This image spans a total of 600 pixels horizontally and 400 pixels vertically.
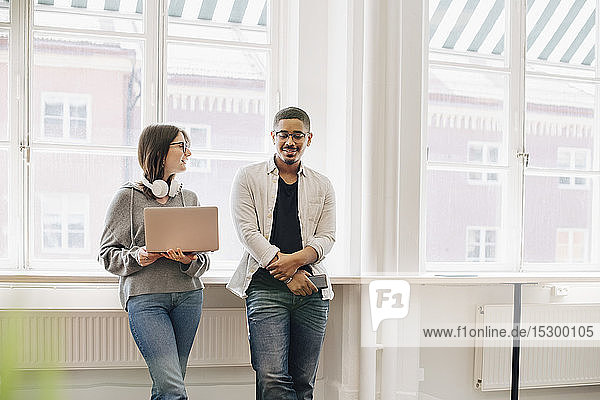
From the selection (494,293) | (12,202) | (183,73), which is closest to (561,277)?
(494,293)

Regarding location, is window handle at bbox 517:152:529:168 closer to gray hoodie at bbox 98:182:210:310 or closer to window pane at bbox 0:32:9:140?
gray hoodie at bbox 98:182:210:310

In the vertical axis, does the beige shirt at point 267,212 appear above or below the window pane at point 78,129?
below

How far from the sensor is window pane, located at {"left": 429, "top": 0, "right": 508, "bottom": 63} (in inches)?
151

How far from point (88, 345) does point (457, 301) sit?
178cm

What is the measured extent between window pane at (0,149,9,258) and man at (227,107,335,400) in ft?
3.96

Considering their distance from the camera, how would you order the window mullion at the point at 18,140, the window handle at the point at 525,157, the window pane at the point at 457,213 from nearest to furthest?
the window mullion at the point at 18,140, the window pane at the point at 457,213, the window handle at the point at 525,157

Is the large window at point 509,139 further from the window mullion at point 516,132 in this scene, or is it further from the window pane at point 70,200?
the window pane at point 70,200

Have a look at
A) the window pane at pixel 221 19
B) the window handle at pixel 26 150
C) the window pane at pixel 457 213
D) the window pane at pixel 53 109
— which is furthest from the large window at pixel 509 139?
the window handle at pixel 26 150

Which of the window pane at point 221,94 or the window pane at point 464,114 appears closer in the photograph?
the window pane at point 221,94

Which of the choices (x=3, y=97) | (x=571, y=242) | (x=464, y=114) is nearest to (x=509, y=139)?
(x=464, y=114)

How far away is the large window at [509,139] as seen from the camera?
3.81 m

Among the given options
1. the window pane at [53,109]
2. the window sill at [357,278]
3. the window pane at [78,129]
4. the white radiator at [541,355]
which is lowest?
the white radiator at [541,355]

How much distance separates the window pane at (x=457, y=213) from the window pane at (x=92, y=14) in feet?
5.81

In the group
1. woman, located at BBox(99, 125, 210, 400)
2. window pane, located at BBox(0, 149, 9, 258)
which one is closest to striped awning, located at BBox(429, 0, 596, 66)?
woman, located at BBox(99, 125, 210, 400)
